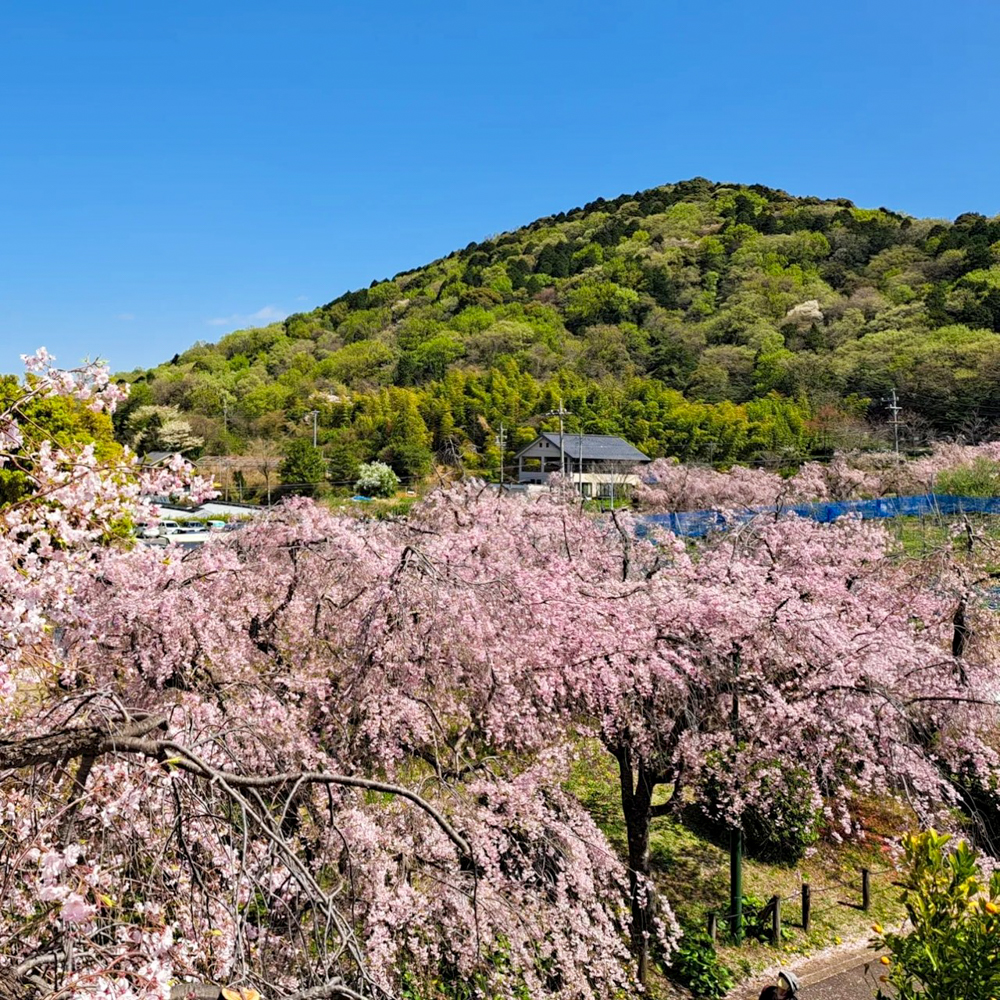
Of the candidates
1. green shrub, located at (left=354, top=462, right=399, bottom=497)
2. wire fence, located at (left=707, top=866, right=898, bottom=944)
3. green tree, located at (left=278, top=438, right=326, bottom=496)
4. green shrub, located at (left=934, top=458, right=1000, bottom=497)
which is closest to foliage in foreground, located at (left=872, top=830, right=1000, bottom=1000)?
wire fence, located at (left=707, top=866, right=898, bottom=944)

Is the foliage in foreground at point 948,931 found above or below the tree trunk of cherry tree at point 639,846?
above

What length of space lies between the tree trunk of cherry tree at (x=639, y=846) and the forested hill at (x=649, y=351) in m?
33.5

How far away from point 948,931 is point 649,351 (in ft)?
193

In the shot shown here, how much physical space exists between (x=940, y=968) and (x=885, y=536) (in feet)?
33.0

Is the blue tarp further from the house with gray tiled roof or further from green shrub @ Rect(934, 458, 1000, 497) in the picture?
the house with gray tiled roof

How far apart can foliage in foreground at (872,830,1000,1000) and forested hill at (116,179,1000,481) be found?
36.4 m

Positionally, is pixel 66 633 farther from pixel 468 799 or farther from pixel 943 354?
pixel 943 354

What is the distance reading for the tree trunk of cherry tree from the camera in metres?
6.65

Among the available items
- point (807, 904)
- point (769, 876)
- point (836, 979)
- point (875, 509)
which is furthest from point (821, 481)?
point (836, 979)

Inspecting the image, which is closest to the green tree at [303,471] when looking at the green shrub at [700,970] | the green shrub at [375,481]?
the green shrub at [375,481]

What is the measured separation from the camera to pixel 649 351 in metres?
59.6

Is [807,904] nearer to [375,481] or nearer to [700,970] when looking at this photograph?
[700,970]

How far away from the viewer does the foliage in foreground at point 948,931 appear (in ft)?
10.2

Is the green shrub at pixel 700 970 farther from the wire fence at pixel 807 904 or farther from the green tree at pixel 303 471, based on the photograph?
the green tree at pixel 303 471
